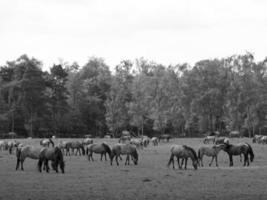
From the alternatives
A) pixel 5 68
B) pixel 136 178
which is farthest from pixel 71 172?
pixel 5 68

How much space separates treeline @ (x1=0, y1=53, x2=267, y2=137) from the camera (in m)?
97.2

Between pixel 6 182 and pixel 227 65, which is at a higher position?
pixel 227 65

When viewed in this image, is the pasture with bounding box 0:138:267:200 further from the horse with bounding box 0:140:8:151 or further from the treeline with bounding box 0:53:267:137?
the treeline with bounding box 0:53:267:137

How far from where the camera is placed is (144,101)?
343ft

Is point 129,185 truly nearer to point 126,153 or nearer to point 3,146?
point 126,153

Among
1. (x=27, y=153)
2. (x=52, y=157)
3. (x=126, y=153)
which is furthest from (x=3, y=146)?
(x=52, y=157)

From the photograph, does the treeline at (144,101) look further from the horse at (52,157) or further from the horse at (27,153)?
the horse at (52,157)

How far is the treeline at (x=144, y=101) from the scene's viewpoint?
97.2 meters

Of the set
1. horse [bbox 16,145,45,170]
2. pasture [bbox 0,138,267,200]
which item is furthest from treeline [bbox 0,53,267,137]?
pasture [bbox 0,138,267,200]

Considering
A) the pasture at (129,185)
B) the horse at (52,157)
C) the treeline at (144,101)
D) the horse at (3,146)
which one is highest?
the treeline at (144,101)

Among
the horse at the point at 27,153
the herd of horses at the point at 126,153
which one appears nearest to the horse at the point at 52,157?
the herd of horses at the point at 126,153

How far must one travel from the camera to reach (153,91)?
344 ft

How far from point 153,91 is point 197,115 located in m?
10.7

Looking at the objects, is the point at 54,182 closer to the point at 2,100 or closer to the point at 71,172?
the point at 71,172
